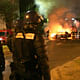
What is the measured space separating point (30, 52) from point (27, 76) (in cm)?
31

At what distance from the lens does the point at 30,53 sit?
2.52 metres

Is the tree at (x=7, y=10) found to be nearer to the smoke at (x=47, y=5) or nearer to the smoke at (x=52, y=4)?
the smoke at (x=52, y=4)

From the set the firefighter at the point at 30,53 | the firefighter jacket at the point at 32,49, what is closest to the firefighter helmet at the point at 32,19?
the firefighter at the point at 30,53

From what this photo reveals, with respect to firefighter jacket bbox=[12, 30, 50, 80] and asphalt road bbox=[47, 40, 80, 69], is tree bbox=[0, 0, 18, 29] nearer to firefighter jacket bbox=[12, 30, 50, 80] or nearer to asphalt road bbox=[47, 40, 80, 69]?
asphalt road bbox=[47, 40, 80, 69]

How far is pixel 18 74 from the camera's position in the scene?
268 cm

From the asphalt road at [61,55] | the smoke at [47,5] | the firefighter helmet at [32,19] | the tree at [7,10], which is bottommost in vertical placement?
the asphalt road at [61,55]

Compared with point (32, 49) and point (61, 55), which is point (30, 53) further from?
point (61, 55)

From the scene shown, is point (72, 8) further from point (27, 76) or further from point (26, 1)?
point (27, 76)

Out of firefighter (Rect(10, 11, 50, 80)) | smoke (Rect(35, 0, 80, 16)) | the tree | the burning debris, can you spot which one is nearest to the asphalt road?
firefighter (Rect(10, 11, 50, 80))

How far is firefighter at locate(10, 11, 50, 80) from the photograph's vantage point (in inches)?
95.8

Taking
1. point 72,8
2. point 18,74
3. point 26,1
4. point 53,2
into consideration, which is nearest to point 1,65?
point 18,74

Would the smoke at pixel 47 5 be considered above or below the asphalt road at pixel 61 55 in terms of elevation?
above

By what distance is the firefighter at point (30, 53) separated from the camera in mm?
2434

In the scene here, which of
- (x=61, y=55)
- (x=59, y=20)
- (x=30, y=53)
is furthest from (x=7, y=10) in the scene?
(x=59, y=20)
